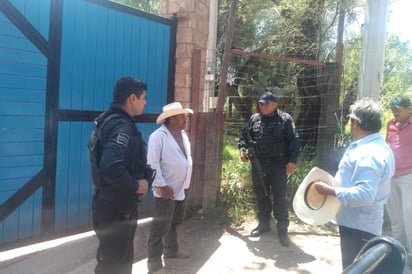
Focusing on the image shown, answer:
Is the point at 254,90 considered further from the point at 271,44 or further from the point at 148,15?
the point at 148,15

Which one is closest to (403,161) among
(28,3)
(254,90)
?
(28,3)

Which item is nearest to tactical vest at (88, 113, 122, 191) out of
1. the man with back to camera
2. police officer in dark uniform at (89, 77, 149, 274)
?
police officer in dark uniform at (89, 77, 149, 274)

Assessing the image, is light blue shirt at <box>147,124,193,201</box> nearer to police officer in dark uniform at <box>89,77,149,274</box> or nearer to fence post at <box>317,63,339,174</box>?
police officer in dark uniform at <box>89,77,149,274</box>

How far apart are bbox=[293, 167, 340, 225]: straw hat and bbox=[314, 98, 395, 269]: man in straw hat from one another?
0.05 m

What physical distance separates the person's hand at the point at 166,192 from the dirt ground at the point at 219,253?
682mm

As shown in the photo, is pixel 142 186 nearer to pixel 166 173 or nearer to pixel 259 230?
pixel 166 173

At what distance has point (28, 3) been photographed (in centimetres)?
350

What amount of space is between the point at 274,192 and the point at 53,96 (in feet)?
8.42

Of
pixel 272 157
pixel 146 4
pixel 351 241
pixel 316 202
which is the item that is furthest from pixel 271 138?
pixel 146 4

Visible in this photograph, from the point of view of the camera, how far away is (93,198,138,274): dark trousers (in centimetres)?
255

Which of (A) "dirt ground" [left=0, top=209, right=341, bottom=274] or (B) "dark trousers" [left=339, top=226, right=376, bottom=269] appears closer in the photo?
(B) "dark trousers" [left=339, top=226, right=376, bottom=269]

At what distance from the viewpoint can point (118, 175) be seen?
239cm

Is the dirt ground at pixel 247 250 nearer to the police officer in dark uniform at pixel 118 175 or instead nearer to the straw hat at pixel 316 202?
the police officer in dark uniform at pixel 118 175

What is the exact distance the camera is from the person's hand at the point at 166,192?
3.43m
